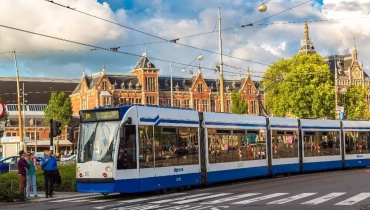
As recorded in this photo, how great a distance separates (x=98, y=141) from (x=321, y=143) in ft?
57.1

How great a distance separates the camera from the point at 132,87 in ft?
348

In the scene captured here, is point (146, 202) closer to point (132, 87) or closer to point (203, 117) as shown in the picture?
point (203, 117)

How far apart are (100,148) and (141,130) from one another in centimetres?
148

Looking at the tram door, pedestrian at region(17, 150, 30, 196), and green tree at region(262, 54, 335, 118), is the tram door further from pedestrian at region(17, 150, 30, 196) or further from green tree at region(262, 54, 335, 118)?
green tree at region(262, 54, 335, 118)

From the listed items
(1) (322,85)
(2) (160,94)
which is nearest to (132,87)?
(2) (160,94)

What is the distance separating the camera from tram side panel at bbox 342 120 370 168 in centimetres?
3622

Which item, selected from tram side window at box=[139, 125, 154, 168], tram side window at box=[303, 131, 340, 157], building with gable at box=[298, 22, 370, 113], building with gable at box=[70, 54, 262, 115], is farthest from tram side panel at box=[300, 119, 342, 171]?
building with gable at box=[298, 22, 370, 113]

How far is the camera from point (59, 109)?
278 ft

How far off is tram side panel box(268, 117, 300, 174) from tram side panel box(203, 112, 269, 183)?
2.92 ft

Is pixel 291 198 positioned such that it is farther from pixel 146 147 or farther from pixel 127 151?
pixel 127 151

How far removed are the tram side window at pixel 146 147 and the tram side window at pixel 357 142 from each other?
1849 cm

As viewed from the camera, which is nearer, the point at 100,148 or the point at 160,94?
the point at 100,148

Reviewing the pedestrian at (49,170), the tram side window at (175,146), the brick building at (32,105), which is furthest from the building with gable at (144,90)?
the pedestrian at (49,170)

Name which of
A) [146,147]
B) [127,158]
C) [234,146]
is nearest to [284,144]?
[234,146]
